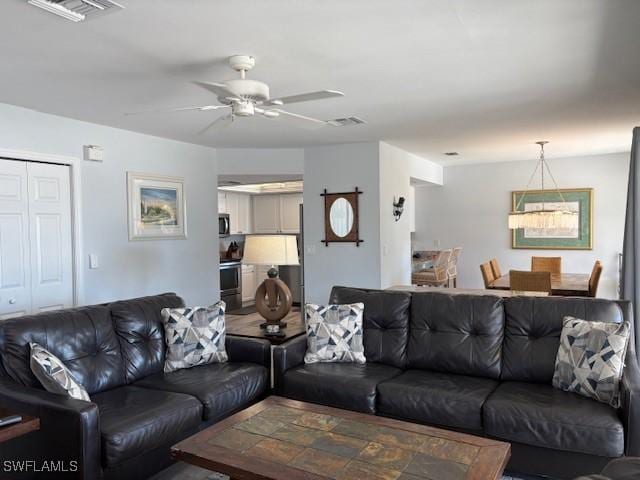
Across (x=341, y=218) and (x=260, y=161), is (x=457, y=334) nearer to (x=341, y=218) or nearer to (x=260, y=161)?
(x=341, y=218)

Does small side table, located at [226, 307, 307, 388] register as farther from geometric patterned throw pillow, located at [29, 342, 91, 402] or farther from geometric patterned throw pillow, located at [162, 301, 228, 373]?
geometric patterned throw pillow, located at [29, 342, 91, 402]

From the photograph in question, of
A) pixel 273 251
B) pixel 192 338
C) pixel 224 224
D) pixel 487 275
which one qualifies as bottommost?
pixel 192 338

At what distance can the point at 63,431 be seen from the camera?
84.9 inches

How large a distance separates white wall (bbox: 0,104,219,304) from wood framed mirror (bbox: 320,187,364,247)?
4.55ft

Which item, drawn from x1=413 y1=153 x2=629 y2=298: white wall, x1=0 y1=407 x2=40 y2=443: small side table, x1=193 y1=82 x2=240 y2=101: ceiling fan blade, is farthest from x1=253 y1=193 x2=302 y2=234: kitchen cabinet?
x1=0 y1=407 x2=40 y2=443: small side table

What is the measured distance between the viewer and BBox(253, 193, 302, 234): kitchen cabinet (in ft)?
28.5

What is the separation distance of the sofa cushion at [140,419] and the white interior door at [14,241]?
1.67 m

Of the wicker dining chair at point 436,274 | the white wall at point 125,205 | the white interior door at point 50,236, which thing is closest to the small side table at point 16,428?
the white interior door at point 50,236

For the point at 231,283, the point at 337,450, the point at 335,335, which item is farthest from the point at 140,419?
the point at 231,283

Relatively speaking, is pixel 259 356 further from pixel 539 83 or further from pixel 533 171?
pixel 533 171

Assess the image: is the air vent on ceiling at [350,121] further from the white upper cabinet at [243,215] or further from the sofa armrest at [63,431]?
the white upper cabinet at [243,215]

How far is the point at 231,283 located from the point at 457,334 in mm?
5265

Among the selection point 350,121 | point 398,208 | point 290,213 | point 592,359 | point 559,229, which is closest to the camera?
point 592,359

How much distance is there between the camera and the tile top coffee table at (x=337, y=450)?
1.77 m
